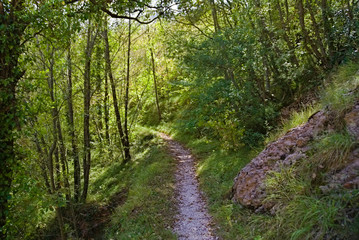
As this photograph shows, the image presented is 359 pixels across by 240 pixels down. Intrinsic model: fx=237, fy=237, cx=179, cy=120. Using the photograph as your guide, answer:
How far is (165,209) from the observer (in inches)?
267

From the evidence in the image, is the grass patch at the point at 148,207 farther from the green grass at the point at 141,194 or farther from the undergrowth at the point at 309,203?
the undergrowth at the point at 309,203

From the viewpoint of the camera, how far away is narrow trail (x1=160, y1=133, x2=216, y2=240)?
17.9 ft

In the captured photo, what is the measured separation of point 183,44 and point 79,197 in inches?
293

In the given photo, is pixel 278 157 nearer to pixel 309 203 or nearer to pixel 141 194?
pixel 309 203

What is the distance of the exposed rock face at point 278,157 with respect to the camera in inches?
186

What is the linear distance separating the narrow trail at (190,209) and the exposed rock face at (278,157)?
1.03 meters

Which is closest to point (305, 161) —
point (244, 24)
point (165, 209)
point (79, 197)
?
point (165, 209)

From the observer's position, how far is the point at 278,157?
5418mm

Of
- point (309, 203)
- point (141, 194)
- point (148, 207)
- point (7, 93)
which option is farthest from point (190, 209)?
point (7, 93)

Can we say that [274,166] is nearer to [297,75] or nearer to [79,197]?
[297,75]

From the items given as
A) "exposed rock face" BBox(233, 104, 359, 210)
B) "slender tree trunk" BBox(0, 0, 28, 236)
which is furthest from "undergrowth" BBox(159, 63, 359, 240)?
"slender tree trunk" BBox(0, 0, 28, 236)

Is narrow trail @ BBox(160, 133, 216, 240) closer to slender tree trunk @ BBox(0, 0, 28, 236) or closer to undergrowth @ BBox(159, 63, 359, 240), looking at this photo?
undergrowth @ BBox(159, 63, 359, 240)

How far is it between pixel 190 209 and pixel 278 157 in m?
2.85

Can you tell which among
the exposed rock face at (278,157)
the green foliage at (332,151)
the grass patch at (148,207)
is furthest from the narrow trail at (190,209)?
the green foliage at (332,151)
